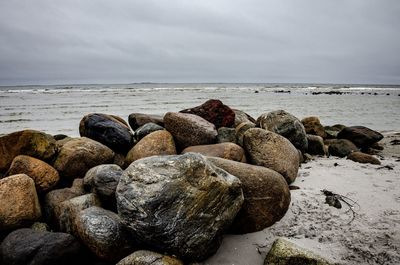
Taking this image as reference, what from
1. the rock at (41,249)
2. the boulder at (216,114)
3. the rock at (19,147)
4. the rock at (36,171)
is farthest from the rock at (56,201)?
the boulder at (216,114)

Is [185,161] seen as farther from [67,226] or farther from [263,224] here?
[67,226]

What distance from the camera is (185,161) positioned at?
3531 mm

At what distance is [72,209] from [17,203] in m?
0.78

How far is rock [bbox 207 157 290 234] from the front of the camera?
156 inches

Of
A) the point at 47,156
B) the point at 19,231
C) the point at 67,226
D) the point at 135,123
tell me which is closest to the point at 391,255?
the point at 67,226

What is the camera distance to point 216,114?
23.4 ft

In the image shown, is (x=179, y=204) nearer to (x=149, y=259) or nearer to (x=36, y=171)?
(x=149, y=259)

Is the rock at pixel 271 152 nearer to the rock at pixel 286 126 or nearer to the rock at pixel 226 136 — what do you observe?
the rock at pixel 226 136

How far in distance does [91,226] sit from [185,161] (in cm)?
140

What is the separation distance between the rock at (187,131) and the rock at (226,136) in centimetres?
26

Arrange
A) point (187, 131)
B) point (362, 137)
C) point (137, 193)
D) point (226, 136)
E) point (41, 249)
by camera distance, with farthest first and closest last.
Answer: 1. point (362, 137)
2. point (226, 136)
3. point (187, 131)
4. point (41, 249)
5. point (137, 193)

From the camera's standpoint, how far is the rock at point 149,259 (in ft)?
10.5

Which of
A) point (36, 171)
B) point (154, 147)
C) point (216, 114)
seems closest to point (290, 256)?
point (154, 147)

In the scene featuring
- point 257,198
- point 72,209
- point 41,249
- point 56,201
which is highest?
point 257,198
